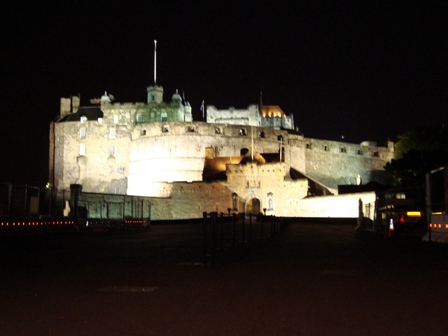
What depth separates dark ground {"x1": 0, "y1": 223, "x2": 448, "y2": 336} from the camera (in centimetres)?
443

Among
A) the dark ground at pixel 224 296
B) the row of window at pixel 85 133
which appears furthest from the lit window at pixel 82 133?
the dark ground at pixel 224 296

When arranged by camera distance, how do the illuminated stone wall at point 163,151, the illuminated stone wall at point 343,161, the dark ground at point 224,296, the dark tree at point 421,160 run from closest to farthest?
the dark ground at point 224,296
the dark tree at point 421,160
the illuminated stone wall at point 163,151
the illuminated stone wall at point 343,161

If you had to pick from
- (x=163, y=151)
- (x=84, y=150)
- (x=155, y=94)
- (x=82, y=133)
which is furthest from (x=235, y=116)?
(x=84, y=150)

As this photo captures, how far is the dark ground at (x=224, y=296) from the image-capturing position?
4.43 meters

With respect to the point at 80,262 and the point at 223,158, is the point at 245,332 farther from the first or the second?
the point at 223,158

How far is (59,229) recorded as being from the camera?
22.6m

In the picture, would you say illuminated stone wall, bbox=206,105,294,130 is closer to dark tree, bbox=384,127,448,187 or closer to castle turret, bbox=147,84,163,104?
castle turret, bbox=147,84,163,104

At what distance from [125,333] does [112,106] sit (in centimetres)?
5750

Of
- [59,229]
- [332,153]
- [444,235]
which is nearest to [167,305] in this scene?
[444,235]

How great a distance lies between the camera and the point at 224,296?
19.4 ft

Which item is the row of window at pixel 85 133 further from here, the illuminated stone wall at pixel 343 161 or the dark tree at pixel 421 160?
the dark tree at pixel 421 160

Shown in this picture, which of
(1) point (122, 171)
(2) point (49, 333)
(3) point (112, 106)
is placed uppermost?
(3) point (112, 106)

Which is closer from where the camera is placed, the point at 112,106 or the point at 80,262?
the point at 80,262

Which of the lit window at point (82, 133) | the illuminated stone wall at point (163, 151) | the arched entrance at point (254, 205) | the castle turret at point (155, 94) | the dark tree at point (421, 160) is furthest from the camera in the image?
the castle turret at point (155, 94)
